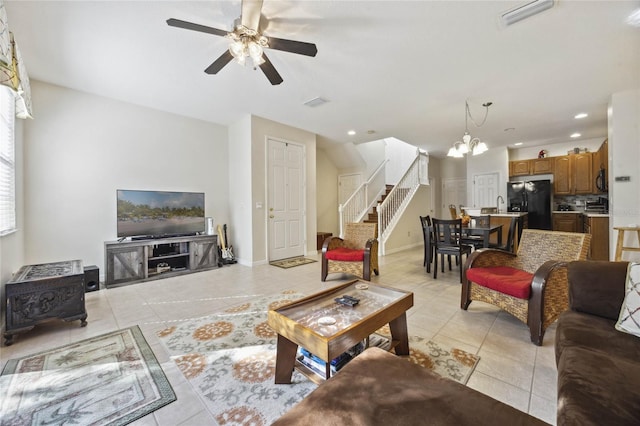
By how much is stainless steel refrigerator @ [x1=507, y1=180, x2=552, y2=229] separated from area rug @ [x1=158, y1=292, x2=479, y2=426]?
667cm

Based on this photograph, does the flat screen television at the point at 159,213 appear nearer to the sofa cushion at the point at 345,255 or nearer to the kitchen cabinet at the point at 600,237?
the sofa cushion at the point at 345,255

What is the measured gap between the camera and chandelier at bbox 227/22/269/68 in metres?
2.14

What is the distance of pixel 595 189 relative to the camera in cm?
627

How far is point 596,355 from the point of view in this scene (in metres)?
1.22

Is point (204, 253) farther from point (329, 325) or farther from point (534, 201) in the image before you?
point (534, 201)

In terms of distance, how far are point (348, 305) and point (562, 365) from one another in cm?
114

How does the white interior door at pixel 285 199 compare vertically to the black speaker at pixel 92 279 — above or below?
above

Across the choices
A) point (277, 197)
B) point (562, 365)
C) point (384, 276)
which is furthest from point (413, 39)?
point (277, 197)

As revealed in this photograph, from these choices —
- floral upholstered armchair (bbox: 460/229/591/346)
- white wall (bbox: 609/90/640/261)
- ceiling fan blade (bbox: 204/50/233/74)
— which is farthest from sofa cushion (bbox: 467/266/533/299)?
ceiling fan blade (bbox: 204/50/233/74)

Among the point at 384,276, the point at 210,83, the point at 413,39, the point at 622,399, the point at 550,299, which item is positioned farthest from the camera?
the point at 384,276

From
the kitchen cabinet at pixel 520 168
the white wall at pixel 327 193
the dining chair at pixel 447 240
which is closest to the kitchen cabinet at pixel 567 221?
the kitchen cabinet at pixel 520 168

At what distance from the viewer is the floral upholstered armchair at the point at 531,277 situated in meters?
2.15

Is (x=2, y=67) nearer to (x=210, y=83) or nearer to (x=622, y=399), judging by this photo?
(x=210, y=83)

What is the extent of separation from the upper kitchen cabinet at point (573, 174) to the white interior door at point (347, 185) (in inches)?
200
